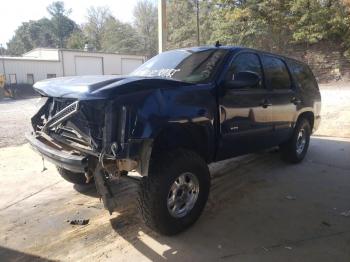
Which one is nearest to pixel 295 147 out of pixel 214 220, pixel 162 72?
pixel 214 220

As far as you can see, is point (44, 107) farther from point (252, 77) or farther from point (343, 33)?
point (343, 33)

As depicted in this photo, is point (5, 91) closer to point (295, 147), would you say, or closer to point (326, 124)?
point (326, 124)

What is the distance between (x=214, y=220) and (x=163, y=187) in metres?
0.97

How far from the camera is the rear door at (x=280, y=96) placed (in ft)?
18.0

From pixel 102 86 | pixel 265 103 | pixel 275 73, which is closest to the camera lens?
pixel 102 86

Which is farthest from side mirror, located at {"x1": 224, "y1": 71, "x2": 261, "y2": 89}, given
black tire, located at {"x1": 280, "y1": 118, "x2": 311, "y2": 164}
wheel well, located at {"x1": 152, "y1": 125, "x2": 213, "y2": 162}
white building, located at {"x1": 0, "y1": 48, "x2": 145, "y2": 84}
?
white building, located at {"x1": 0, "y1": 48, "x2": 145, "y2": 84}

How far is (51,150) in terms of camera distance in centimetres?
385

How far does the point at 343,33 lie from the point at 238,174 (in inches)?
911

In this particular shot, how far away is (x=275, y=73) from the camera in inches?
226

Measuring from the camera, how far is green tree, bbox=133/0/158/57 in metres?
55.9

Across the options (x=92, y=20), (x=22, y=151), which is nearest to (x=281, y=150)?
(x=22, y=151)

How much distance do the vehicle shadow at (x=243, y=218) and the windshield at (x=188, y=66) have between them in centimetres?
160

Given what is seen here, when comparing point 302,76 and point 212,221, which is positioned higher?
point 302,76

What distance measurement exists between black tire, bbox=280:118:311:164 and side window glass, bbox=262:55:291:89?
824 millimetres
